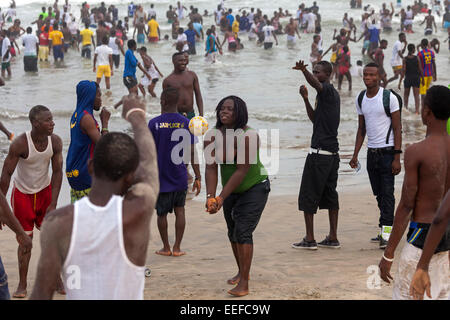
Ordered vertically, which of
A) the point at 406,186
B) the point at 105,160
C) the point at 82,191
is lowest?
the point at 82,191

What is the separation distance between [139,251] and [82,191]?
3.24m

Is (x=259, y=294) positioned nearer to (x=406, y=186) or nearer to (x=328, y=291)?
(x=328, y=291)

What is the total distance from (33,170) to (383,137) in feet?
11.5

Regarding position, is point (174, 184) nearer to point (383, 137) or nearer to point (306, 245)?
point (306, 245)

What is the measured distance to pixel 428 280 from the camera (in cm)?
362

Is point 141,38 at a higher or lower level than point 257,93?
higher

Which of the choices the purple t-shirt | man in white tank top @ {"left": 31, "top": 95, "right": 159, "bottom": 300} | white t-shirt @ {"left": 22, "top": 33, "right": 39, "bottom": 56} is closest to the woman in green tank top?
the purple t-shirt

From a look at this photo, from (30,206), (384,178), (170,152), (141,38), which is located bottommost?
(141,38)

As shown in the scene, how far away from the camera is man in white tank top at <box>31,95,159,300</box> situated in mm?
2725

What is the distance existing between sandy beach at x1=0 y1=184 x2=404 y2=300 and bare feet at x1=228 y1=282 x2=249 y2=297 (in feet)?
0.18

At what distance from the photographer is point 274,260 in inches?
265

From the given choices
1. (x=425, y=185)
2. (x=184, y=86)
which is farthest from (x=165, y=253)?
(x=425, y=185)

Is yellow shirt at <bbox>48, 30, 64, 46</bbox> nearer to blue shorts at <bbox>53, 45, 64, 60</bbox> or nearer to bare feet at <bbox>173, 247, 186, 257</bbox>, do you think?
blue shorts at <bbox>53, 45, 64, 60</bbox>
